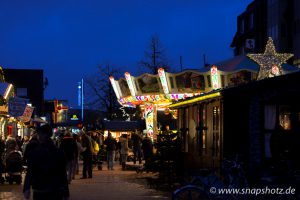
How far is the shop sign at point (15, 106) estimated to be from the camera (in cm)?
2142

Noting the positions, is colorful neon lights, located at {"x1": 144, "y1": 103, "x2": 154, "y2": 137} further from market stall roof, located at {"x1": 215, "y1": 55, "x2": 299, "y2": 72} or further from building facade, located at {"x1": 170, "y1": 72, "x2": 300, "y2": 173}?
building facade, located at {"x1": 170, "y1": 72, "x2": 300, "y2": 173}

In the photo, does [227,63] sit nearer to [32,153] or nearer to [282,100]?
[282,100]

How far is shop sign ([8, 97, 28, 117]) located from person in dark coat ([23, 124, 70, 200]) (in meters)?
13.5

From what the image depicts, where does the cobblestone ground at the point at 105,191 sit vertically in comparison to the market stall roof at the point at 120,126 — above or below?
below

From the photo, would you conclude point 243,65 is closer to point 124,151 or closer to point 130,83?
point 130,83

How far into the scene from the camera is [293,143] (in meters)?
13.8

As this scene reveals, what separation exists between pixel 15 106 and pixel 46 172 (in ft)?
46.2

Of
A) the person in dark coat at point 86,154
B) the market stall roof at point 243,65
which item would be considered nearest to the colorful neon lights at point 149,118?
the market stall roof at point 243,65

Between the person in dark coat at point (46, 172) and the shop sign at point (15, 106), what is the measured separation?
44.3 ft

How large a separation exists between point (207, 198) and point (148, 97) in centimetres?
1868

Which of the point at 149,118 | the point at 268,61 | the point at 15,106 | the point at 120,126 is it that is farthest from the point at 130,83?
the point at 120,126

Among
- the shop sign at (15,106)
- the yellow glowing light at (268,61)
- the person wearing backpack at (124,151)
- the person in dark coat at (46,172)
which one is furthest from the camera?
the person wearing backpack at (124,151)

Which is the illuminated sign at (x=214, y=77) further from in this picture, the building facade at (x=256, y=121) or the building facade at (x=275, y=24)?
the building facade at (x=275, y=24)

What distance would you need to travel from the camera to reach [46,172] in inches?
319
